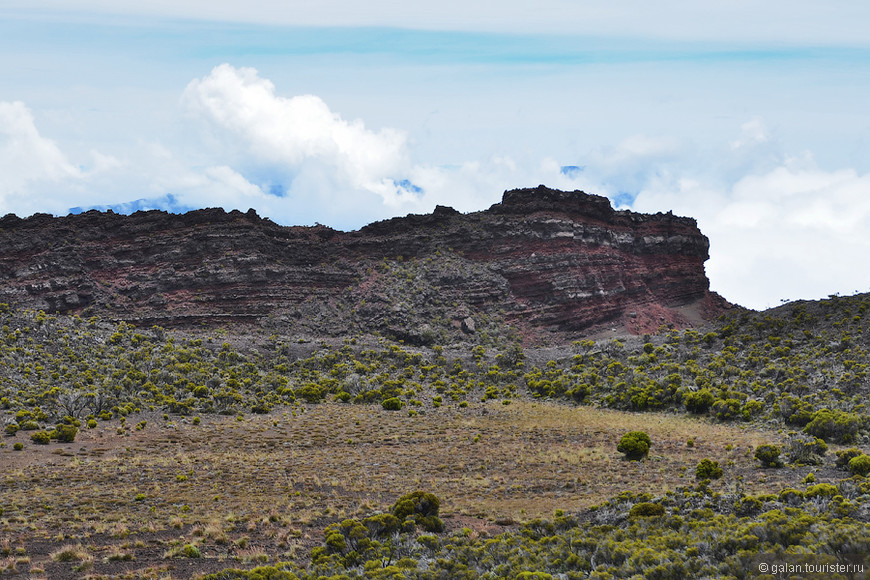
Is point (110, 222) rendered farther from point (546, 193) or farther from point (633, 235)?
point (633, 235)

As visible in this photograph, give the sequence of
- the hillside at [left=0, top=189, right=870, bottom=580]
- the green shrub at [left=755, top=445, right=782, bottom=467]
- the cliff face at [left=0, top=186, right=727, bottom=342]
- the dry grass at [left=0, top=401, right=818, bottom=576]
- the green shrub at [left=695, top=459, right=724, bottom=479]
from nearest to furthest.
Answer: the hillside at [left=0, top=189, right=870, bottom=580] → the dry grass at [left=0, top=401, right=818, bottom=576] → the green shrub at [left=695, top=459, right=724, bottom=479] → the green shrub at [left=755, top=445, right=782, bottom=467] → the cliff face at [left=0, top=186, right=727, bottom=342]

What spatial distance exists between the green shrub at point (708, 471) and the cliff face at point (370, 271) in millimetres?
47804

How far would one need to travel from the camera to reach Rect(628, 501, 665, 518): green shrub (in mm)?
22266

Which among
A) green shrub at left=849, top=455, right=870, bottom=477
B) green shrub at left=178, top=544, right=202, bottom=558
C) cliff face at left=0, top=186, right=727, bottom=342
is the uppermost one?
cliff face at left=0, top=186, right=727, bottom=342

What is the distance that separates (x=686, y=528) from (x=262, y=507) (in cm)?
1580

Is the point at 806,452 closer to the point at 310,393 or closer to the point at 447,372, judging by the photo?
the point at 310,393

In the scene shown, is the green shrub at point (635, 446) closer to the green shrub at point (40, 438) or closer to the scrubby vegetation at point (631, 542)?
the scrubby vegetation at point (631, 542)

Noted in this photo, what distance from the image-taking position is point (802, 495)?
72.1ft

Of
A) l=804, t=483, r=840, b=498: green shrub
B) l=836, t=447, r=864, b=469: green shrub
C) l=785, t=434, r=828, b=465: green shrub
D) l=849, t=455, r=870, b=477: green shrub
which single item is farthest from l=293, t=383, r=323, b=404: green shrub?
l=804, t=483, r=840, b=498: green shrub

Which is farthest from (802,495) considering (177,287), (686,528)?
(177,287)

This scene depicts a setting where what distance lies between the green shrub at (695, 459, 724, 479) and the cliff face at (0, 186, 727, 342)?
4780 centimetres

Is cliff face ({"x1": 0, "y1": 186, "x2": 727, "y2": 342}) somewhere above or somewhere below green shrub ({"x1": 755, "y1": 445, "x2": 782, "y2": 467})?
above

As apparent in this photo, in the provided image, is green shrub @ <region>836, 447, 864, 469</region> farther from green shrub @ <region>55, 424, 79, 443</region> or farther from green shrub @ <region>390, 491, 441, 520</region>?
green shrub @ <region>55, 424, 79, 443</region>

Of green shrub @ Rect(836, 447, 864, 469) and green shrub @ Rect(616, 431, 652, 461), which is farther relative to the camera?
green shrub @ Rect(616, 431, 652, 461)
